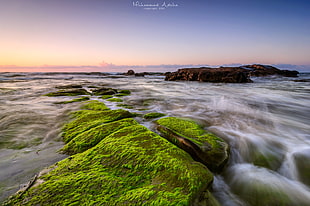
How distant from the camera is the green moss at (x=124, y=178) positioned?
175 centimetres

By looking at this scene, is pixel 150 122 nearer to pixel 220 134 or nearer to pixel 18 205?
pixel 220 134

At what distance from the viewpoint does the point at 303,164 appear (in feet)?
10.0

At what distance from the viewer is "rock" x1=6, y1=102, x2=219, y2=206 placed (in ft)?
5.77

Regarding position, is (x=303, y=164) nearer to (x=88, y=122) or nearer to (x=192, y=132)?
(x=192, y=132)

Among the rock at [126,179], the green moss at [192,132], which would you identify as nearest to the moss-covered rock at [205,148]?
the green moss at [192,132]

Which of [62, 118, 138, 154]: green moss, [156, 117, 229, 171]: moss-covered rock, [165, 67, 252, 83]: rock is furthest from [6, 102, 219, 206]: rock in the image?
[165, 67, 252, 83]: rock

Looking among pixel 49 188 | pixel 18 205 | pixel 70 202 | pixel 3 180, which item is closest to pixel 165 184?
pixel 70 202

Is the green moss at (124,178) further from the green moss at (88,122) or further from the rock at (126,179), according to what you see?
the green moss at (88,122)

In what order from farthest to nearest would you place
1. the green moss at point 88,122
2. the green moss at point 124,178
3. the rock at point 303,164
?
the green moss at point 88,122
the rock at point 303,164
the green moss at point 124,178

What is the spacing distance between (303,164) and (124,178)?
11.8 feet

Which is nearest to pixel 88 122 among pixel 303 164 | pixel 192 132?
pixel 192 132

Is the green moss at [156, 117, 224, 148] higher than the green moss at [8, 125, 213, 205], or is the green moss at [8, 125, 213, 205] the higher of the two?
the green moss at [8, 125, 213, 205]

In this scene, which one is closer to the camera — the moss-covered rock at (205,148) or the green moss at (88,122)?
the moss-covered rock at (205,148)

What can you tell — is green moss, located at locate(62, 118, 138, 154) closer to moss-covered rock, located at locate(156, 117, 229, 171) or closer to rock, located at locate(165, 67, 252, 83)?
moss-covered rock, located at locate(156, 117, 229, 171)
